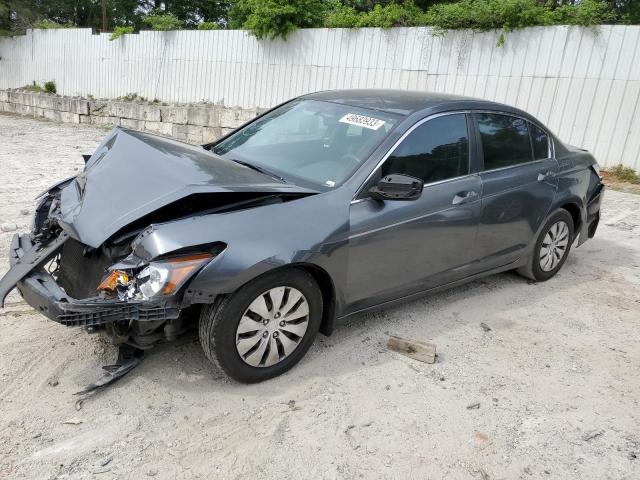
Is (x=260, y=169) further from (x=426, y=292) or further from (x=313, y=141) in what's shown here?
(x=426, y=292)

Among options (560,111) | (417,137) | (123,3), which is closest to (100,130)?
(560,111)

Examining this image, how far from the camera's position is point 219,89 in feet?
45.4

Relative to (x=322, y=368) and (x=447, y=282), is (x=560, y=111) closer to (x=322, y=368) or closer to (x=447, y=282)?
(x=447, y=282)

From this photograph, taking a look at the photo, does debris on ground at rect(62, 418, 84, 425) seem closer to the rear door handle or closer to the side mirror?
the side mirror

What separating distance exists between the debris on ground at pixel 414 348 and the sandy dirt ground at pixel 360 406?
66 mm

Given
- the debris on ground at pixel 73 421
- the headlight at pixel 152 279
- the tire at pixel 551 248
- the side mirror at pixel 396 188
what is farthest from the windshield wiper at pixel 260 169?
the tire at pixel 551 248

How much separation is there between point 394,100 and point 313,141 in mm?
724

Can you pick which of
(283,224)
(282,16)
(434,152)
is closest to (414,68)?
(282,16)

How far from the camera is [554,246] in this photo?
507 cm

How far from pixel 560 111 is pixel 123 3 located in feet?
85.6

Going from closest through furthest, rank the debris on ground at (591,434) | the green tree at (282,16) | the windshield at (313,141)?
the debris on ground at (591,434) → the windshield at (313,141) → the green tree at (282,16)

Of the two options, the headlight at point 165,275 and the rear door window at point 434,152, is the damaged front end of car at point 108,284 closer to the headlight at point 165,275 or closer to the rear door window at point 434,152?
the headlight at point 165,275

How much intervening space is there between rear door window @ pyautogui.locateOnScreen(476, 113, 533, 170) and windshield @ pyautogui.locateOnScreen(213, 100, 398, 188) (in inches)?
35.7

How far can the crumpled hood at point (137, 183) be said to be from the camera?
3.04 m
